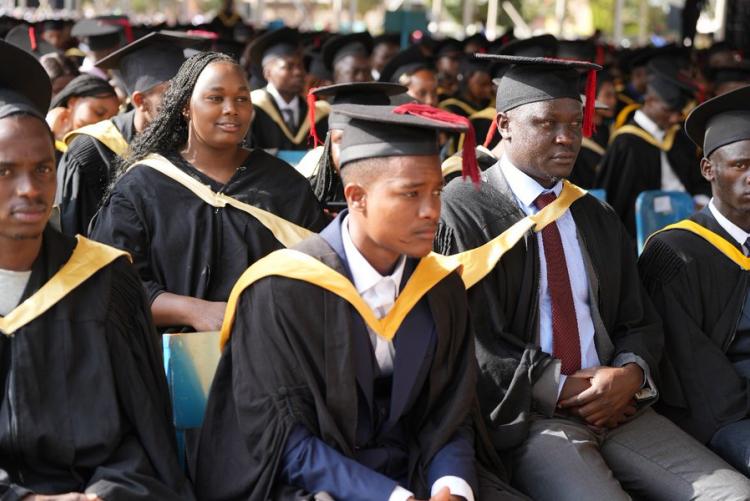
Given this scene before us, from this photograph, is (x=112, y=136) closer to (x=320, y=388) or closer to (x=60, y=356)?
(x=60, y=356)

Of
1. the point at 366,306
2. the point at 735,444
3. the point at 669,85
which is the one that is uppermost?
the point at 669,85

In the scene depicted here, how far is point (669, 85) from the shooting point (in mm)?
8273

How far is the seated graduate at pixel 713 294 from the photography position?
3.72 meters

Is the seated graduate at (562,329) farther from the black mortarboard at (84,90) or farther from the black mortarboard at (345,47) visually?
the black mortarboard at (345,47)

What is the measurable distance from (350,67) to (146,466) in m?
6.17

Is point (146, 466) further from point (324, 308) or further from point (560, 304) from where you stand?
point (560, 304)

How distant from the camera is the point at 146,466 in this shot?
2824mm

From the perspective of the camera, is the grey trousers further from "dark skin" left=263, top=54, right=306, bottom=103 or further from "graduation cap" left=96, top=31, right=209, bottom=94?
"dark skin" left=263, top=54, right=306, bottom=103

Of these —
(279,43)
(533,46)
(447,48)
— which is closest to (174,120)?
(533,46)

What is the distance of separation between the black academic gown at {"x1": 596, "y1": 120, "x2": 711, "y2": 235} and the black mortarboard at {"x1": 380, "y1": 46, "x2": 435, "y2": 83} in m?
1.46

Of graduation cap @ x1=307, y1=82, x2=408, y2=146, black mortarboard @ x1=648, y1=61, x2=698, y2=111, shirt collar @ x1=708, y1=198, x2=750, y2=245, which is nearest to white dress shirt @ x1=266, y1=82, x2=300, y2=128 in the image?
graduation cap @ x1=307, y1=82, x2=408, y2=146

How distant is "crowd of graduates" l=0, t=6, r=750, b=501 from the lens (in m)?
2.81

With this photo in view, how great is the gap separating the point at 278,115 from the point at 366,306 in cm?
486

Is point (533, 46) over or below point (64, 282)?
over
